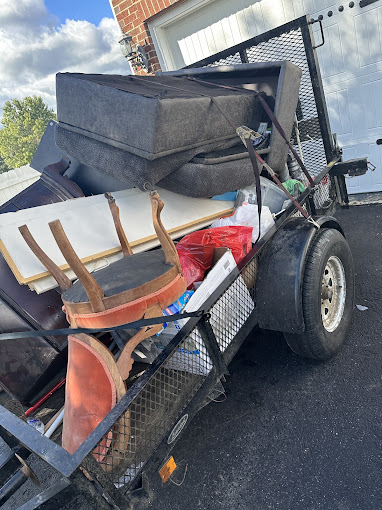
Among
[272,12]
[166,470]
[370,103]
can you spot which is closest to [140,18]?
[272,12]

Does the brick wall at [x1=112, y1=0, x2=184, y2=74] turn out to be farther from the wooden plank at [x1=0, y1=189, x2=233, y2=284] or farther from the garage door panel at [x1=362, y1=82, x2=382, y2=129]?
the wooden plank at [x1=0, y1=189, x2=233, y2=284]

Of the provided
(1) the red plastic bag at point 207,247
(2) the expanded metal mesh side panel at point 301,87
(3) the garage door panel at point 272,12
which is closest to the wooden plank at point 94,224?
(1) the red plastic bag at point 207,247

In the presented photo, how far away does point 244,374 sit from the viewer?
224 centimetres

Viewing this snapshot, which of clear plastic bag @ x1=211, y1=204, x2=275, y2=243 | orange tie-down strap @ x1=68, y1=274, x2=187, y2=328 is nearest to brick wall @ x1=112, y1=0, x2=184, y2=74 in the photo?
clear plastic bag @ x1=211, y1=204, x2=275, y2=243

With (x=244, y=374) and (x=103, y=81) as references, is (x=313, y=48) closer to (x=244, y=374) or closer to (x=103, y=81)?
(x=103, y=81)

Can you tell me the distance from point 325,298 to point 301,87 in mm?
2268

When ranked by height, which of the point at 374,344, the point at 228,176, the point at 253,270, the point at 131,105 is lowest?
the point at 374,344

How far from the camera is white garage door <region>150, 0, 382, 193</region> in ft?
13.3

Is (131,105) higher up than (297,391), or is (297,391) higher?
(131,105)

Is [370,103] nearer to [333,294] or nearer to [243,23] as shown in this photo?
[243,23]

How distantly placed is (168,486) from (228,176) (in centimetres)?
179

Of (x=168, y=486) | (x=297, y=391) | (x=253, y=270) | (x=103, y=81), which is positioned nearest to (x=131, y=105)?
(x=103, y=81)

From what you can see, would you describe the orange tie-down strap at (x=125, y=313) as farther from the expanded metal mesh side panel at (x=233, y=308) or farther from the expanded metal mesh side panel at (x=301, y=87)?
the expanded metal mesh side panel at (x=301, y=87)

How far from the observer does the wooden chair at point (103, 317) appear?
1.26m
